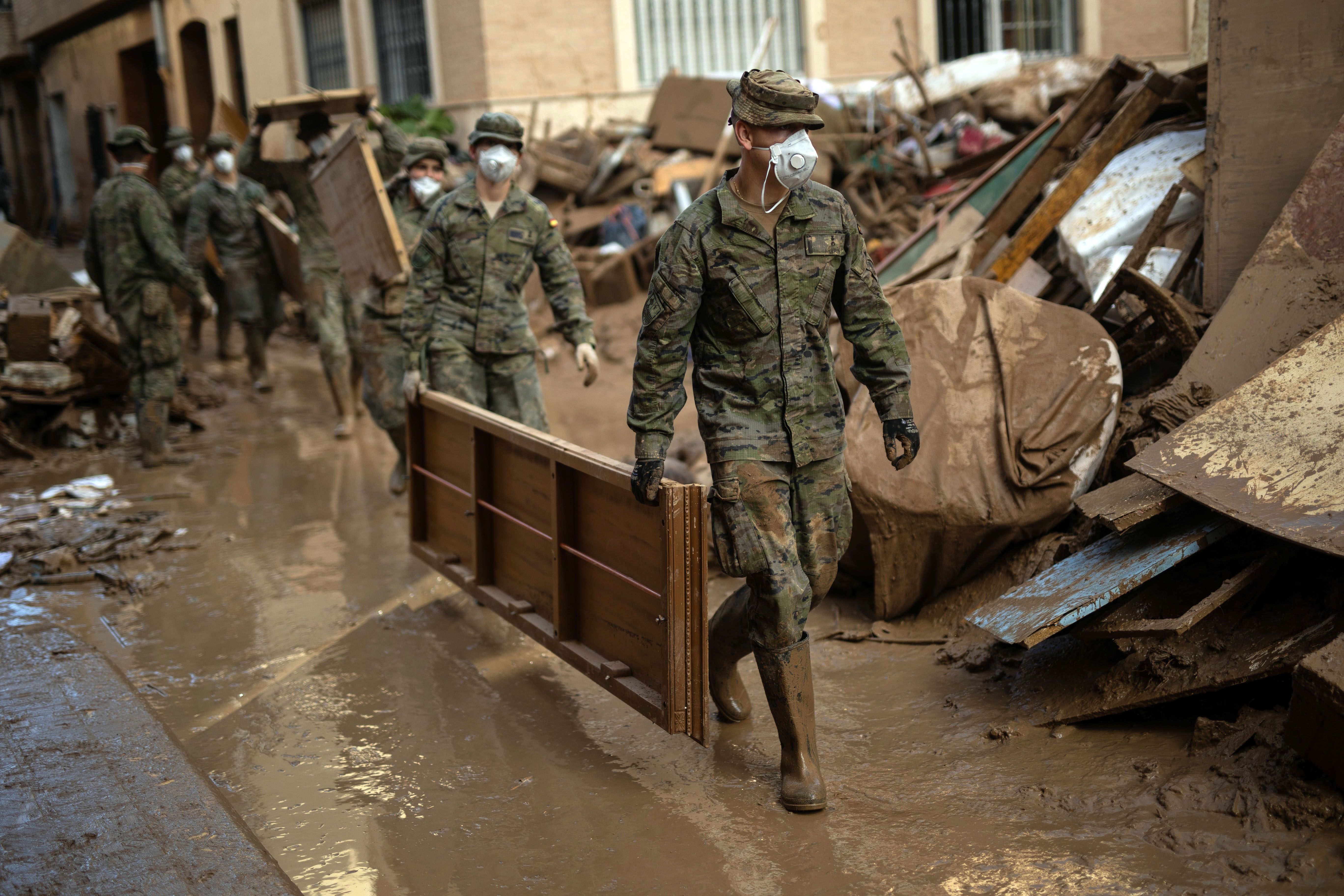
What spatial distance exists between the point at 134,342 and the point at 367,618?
4.01m

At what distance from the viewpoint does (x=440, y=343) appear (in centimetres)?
522

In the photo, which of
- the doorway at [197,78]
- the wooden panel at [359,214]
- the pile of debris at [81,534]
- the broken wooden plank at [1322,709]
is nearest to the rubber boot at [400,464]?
the wooden panel at [359,214]

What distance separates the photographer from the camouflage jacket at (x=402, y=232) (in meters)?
6.77

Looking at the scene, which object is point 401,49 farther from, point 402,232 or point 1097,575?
point 1097,575

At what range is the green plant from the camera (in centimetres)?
1384

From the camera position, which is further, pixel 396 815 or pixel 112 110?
pixel 112 110

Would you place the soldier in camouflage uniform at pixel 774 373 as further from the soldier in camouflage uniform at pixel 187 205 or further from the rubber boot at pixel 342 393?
the soldier in camouflage uniform at pixel 187 205

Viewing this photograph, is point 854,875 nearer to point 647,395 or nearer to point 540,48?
point 647,395

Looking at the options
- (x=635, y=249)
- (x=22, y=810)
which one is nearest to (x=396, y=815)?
(x=22, y=810)

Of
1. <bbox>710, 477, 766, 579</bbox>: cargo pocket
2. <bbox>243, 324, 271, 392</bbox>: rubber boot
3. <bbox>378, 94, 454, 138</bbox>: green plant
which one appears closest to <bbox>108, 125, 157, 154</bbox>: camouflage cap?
<bbox>243, 324, 271, 392</bbox>: rubber boot

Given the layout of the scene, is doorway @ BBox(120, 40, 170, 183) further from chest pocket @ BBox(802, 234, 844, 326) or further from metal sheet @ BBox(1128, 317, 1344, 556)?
metal sheet @ BBox(1128, 317, 1344, 556)

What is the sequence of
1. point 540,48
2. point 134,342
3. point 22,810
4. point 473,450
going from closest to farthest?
point 22,810, point 473,450, point 134,342, point 540,48

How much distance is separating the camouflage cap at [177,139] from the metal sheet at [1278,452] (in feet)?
31.8

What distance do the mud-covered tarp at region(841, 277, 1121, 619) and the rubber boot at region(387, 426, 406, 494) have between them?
3162 millimetres
